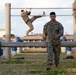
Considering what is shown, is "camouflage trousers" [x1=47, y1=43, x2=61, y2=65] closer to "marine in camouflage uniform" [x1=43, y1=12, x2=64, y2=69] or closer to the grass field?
"marine in camouflage uniform" [x1=43, y1=12, x2=64, y2=69]

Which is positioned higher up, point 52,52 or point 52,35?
point 52,35

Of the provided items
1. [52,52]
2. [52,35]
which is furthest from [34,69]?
[52,35]

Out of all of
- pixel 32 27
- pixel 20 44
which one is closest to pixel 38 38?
pixel 32 27

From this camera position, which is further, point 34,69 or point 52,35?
point 34,69

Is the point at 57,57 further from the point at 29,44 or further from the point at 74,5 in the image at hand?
the point at 74,5

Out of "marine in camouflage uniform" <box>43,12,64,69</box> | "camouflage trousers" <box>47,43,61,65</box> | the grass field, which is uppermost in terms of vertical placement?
"marine in camouflage uniform" <box>43,12,64,69</box>

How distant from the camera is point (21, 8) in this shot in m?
15.3

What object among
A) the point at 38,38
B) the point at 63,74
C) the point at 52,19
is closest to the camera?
the point at 63,74

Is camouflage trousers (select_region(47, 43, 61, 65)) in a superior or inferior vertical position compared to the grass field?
superior

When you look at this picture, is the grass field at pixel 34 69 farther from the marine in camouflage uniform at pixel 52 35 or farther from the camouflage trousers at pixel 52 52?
the marine in camouflage uniform at pixel 52 35

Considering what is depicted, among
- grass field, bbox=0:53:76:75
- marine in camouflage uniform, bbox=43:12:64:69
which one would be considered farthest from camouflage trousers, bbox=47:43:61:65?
grass field, bbox=0:53:76:75

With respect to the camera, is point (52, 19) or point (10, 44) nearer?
point (52, 19)

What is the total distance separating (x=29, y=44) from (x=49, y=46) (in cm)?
289

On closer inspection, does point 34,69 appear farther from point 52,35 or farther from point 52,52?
point 52,35
